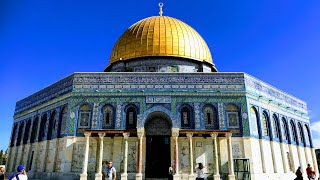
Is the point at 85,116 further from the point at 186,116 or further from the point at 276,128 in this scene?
the point at 276,128

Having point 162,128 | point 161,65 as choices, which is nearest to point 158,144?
point 162,128

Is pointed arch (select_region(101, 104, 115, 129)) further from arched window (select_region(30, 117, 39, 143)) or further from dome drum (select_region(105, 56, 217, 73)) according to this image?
arched window (select_region(30, 117, 39, 143))

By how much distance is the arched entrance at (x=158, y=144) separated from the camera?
49.3ft

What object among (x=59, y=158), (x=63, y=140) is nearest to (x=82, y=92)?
(x=63, y=140)

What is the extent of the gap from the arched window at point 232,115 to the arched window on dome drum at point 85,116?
7.97 meters

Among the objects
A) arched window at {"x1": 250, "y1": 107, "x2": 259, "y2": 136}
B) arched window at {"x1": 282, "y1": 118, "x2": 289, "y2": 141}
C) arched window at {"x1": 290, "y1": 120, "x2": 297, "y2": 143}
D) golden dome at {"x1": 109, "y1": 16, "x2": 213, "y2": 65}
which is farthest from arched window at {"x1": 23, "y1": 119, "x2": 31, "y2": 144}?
arched window at {"x1": 290, "y1": 120, "x2": 297, "y2": 143}

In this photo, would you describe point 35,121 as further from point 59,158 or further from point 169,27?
point 169,27

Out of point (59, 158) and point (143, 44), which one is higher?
point (143, 44)

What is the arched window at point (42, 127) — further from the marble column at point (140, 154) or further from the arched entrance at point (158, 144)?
the marble column at point (140, 154)

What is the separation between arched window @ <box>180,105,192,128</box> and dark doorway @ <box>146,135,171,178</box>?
1235mm

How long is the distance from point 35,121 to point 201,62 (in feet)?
41.1

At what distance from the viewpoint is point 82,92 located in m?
15.9

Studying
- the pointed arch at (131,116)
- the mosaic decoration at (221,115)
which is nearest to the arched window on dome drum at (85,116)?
the pointed arch at (131,116)

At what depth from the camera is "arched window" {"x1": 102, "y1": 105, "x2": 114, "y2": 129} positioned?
50.8 ft
